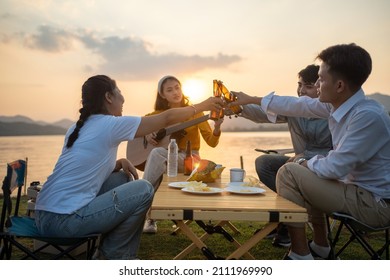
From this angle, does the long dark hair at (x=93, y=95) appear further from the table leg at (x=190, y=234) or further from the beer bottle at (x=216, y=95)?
the beer bottle at (x=216, y=95)

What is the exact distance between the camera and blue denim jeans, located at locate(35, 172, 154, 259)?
7.60ft

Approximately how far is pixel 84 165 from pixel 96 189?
173 mm

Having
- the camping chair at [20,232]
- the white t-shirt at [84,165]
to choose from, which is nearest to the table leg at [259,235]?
the camping chair at [20,232]

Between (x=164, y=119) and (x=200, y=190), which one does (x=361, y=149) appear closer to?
(x=200, y=190)

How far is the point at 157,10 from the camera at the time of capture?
12.1ft

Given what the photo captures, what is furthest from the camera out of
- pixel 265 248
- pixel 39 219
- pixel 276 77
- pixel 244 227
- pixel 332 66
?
pixel 244 227

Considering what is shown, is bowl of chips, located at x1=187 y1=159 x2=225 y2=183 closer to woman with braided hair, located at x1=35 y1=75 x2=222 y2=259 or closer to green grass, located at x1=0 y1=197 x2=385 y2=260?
woman with braided hair, located at x1=35 y1=75 x2=222 y2=259

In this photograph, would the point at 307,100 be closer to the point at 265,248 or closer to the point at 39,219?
the point at 265,248

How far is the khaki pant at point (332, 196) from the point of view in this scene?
7.84 feet

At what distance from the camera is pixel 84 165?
2.44m

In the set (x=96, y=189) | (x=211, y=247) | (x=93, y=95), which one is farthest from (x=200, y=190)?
(x=211, y=247)

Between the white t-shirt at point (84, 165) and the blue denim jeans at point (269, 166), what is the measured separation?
1.84 meters
